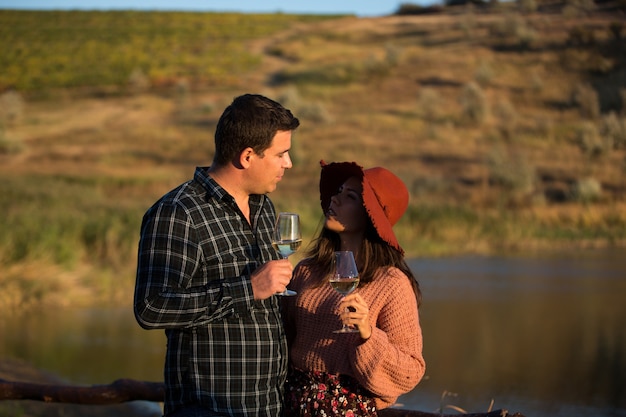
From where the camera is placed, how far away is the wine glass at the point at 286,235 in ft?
11.8

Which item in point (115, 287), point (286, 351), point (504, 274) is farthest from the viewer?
point (504, 274)

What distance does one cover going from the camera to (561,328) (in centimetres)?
1089

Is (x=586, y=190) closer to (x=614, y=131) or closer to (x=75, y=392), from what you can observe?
(x=614, y=131)

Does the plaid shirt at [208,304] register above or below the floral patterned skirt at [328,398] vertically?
above

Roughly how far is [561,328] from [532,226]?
29.0 ft

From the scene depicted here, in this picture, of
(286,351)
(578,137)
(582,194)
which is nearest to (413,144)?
(578,137)

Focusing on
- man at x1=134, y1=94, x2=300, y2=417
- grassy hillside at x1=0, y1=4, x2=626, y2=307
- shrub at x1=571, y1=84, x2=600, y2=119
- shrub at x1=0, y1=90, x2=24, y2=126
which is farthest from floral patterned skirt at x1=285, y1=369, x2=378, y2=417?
shrub at x1=0, y1=90, x2=24, y2=126

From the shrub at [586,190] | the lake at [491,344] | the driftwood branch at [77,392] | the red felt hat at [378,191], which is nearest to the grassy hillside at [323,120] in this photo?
the shrub at [586,190]

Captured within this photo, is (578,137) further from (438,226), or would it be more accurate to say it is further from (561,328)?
(561,328)

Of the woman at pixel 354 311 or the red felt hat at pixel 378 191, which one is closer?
the woman at pixel 354 311

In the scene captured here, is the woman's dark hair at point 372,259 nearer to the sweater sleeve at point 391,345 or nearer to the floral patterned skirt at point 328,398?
the sweater sleeve at point 391,345

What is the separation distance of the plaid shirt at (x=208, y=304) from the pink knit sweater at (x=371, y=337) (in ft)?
0.66

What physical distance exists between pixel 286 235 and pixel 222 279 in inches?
11.2

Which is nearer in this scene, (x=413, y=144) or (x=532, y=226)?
(x=532, y=226)
